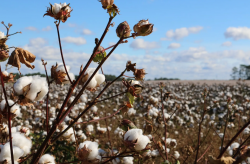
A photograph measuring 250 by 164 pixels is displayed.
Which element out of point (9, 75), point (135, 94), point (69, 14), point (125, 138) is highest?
point (69, 14)

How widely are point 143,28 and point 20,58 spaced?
514 millimetres

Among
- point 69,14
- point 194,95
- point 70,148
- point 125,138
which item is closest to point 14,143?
point 125,138

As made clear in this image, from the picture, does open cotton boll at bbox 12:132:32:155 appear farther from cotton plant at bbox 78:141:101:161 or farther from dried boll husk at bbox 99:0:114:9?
dried boll husk at bbox 99:0:114:9

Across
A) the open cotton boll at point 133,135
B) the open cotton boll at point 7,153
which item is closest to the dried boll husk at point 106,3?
the open cotton boll at point 133,135

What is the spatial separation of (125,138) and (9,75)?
728mm

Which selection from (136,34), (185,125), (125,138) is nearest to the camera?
(136,34)

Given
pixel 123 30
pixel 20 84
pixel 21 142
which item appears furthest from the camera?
pixel 21 142

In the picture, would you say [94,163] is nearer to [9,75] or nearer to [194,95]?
[9,75]

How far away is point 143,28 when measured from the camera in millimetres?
920

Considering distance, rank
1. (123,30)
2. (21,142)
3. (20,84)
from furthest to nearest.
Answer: (21,142) < (123,30) < (20,84)

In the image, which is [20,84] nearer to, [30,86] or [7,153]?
[30,86]

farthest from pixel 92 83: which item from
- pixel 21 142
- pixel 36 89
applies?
pixel 21 142

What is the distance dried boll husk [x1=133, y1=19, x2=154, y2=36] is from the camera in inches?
36.2

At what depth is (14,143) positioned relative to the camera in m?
1.04
